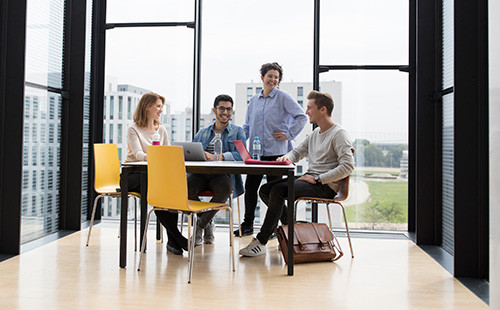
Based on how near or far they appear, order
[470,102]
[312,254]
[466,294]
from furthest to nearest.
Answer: [312,254] → [470,102] → [466,294]

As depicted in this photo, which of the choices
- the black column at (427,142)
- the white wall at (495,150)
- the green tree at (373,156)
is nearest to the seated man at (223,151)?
the green tree at (373,156)

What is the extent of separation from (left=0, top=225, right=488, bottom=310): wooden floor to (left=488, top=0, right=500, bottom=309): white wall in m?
0.60

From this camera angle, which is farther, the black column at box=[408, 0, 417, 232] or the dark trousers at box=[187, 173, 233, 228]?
the black column at box=[408, 0, 417, 232]

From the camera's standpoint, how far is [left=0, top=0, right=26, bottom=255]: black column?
3.48m

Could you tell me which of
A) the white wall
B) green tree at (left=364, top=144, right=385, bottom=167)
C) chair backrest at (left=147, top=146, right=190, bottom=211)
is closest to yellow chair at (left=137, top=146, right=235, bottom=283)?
chair backrest at (left=147, top=146, right=190, bottom=211)

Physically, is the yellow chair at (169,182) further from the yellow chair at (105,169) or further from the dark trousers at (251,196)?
the dark trousers at (251,196)

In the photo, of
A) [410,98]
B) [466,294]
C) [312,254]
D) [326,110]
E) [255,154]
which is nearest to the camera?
[466,294]

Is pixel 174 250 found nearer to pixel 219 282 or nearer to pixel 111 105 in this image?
pixel 219 282

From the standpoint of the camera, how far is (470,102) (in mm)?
3055

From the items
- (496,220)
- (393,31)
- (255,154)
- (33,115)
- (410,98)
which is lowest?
(496,220)

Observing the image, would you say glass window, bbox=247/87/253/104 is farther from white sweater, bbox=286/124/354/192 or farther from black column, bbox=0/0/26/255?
black column, bbox=0/0/26/255

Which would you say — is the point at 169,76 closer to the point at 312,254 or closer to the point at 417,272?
the point at 312,254

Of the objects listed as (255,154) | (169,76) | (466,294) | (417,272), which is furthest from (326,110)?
(169,76)

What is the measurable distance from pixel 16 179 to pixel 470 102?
3.36 meters
